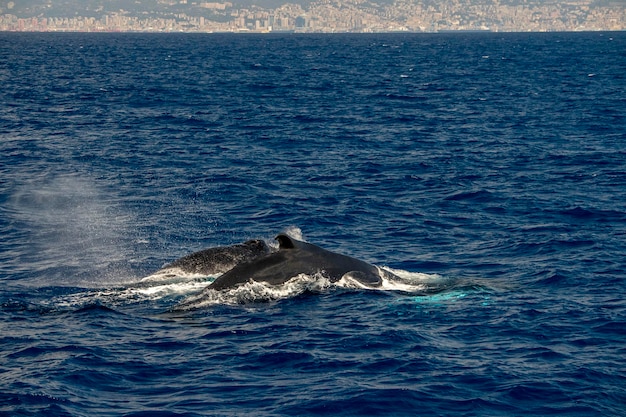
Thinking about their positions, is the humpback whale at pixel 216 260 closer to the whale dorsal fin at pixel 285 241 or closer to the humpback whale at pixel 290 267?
the humpback whale at pixel 290 267

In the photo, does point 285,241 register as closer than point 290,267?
Yes

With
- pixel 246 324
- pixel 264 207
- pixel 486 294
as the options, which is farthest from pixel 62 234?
pixel 486 294

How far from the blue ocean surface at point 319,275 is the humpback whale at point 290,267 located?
25cm

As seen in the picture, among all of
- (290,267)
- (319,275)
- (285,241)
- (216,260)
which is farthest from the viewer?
(216,260)

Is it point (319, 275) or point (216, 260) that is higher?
point (319, 275)

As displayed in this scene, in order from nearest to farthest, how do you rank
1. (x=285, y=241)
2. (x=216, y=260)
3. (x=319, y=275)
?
(x=285, y=241), (x=319, y=275), (x=216, y=260)

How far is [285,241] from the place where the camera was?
22.2 metres

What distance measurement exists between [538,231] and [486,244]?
249 cm

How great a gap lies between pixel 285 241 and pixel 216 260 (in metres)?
3.10

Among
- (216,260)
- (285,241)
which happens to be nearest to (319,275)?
(285,241)

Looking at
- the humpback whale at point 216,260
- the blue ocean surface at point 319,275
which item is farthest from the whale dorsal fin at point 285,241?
the humpback whale at point 216,260

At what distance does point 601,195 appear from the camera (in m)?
36.1

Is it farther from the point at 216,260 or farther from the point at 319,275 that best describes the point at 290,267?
the point at 216,260

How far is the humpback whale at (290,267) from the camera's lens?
22.1 meters
